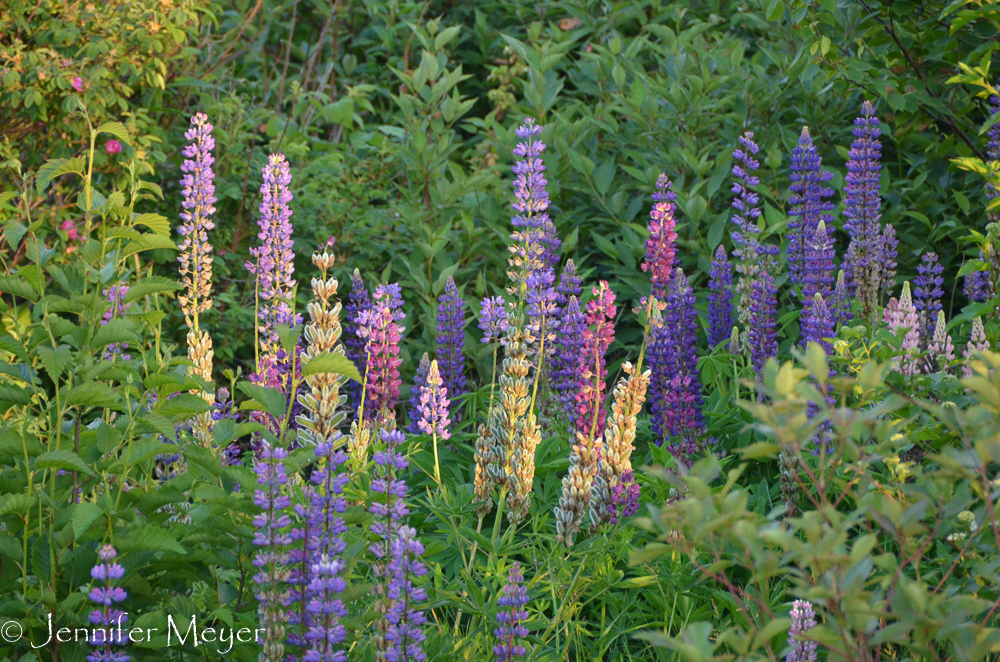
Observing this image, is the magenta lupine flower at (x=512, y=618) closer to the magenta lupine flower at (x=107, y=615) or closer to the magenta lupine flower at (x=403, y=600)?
the magenta lupine flower at (x=403, y=600)

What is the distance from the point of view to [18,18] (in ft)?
17.6

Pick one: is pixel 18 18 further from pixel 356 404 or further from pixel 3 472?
pixel 3 472

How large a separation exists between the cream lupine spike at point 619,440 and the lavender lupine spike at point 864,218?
6.31 feet

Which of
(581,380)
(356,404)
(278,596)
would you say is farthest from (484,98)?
(278,596)

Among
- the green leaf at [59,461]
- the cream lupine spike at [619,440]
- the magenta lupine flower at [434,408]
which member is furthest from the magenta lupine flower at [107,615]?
the cream lupine spike at [619,440]

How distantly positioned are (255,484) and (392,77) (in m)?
5.82

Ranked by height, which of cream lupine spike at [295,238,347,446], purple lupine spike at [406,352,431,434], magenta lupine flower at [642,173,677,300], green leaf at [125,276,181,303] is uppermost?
magenta lupine flower at [642,173,677,300]

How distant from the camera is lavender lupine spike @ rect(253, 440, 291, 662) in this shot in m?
2.17

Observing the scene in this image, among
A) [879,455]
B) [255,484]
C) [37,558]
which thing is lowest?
[37,558]

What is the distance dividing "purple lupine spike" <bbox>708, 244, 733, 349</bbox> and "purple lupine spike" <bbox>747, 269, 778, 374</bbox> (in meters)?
0.27

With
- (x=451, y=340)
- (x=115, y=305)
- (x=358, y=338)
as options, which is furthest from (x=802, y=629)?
(x=358, y=338)

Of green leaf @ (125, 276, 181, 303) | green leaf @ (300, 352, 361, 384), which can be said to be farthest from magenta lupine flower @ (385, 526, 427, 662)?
green leaf @ (125, 276, 181, 303)

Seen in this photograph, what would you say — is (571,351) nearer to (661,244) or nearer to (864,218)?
(661,244)

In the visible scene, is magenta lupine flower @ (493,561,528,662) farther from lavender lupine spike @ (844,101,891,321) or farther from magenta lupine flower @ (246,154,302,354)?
lavender lupine spike @ (844,101,891,321)
